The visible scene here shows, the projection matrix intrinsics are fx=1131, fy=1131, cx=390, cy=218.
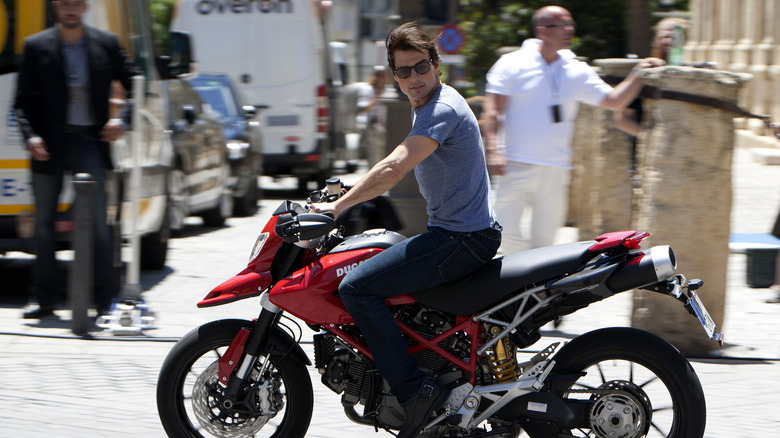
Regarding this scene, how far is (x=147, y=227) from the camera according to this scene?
8.62m

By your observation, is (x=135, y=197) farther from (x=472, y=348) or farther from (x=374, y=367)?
(x=472, y=348)

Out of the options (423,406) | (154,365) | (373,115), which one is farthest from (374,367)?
(373,115)

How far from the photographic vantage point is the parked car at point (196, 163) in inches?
415

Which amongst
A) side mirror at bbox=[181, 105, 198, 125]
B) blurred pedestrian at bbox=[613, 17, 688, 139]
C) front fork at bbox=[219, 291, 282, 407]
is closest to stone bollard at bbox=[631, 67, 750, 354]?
blurred pedestrian at bbox=[613, 17, 688, 139]

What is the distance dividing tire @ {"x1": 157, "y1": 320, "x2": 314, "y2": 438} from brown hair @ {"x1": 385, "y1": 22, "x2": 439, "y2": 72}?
122cm

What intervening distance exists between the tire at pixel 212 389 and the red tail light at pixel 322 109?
10860 mm

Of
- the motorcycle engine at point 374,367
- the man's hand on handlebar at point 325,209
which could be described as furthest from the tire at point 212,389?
the man's hand on handlebar at point 325,209

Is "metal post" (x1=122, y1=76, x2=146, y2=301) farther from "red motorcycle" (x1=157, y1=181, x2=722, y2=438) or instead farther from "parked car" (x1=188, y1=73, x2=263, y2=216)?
"parked car" (x1=188, y1=73, x2=263, y2=216)

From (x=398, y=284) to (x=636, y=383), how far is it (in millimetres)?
973

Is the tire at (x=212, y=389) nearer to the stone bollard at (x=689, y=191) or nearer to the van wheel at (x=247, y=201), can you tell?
the stone bollard at (x=689, y=191)

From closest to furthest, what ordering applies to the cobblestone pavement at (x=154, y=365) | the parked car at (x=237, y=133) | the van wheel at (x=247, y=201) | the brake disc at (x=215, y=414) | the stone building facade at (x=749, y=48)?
1. the brake disc at (x=215, y=414)
2. the cobblestone pavement at (x=154, y=365)
3. the parked car at (x=237, y=133)
4. the van wheel at (x=247, y=201)
5. the stone building facade at (x=749, y=48)

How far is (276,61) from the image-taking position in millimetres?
15172

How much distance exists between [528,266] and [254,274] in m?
1.05

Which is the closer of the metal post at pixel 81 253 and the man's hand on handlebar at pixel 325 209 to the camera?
the man's hand on handlebar at pixel 325 209
